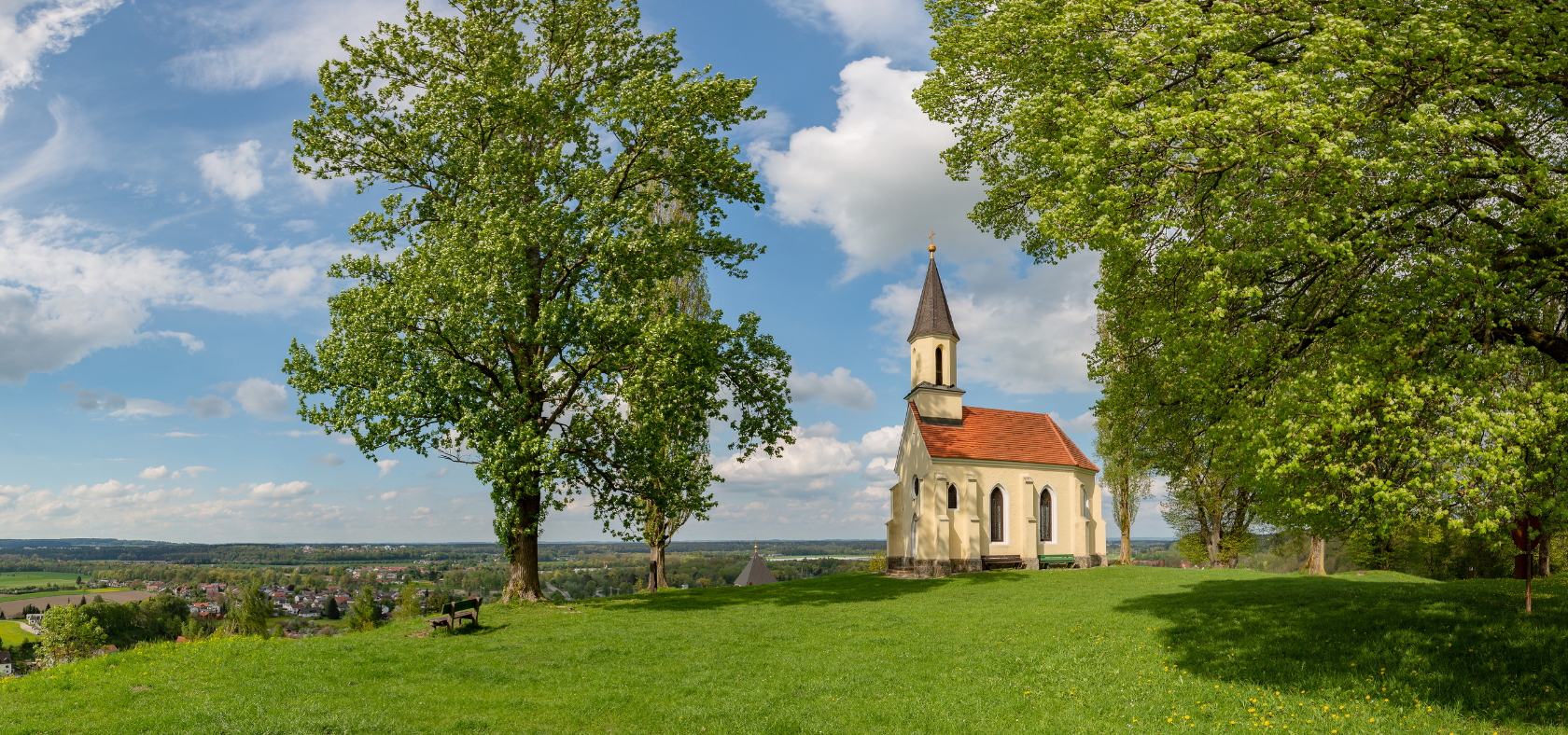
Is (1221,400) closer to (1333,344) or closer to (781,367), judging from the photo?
(1333,344)

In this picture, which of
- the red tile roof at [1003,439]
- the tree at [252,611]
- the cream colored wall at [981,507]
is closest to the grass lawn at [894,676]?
the cream colored wall at [981,507]

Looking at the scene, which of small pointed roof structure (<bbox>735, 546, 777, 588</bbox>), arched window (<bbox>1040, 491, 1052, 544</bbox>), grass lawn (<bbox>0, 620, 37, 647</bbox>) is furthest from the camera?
small pointed roof structure (<bbox>735, 546, 777, 588</bbox>)

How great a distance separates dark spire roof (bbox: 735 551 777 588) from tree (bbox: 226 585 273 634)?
23.1m

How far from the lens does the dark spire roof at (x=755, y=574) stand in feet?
141

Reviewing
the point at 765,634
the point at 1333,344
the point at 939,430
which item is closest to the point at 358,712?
the point at 765,634

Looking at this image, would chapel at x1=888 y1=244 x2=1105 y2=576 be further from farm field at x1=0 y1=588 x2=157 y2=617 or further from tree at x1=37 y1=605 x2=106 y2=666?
farm field at x1=0 y1=588 x2=157 y2=617

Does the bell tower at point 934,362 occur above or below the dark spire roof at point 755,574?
above

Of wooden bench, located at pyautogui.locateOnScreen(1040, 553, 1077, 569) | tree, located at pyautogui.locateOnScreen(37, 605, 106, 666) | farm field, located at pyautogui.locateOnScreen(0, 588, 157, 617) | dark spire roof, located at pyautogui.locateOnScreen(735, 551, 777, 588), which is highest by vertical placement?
wooden bench, located at pyautogui.locateOnScreen(1040, 553, 1077, 569)

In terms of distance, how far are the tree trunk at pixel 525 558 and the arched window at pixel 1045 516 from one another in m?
26.9

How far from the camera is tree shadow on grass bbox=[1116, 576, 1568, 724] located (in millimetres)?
10258

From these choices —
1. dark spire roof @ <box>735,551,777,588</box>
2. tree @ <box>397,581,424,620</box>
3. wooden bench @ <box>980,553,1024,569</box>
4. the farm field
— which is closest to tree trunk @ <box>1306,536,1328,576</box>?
wooden bench @ <box>980,553,1024,569</box>

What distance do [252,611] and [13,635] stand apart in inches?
536

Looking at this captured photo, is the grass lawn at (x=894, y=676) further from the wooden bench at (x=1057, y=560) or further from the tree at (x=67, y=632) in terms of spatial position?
the wooden bench at (x=1057, y=560)

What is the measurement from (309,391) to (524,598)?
333 inches
